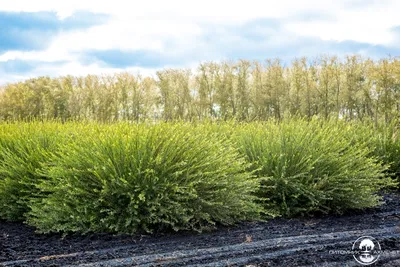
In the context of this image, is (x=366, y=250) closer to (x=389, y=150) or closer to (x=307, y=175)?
(x=307, y=175)

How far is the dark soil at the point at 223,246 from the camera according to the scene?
11.3 feet

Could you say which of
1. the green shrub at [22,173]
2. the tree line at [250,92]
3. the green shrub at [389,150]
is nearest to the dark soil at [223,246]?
the green shrub at [22,173]

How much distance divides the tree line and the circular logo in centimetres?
1562

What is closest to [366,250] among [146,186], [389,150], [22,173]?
[146,186]

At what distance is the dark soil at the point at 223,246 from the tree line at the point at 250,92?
47.6 feet

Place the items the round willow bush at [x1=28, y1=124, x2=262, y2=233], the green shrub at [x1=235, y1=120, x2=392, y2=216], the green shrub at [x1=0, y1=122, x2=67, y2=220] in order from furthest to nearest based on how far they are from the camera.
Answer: the green shrub at [x1=0, y1=122, x2=67, y2=220], the green shrub at [x1=235, y1=120, x2=392, y2=216], the round willow bush at [x1=28, y1=124, x2=262, y2=233]

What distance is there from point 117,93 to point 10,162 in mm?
16961

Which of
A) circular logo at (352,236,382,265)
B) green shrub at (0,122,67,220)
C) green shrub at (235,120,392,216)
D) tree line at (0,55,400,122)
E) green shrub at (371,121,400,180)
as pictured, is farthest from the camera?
tree line at (0,55,400,122)

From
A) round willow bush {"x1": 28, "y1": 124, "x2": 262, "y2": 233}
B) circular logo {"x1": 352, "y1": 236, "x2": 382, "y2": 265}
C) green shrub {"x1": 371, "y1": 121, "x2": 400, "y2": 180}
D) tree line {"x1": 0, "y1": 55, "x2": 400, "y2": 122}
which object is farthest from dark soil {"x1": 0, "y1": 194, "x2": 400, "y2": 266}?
tree line {"x1": 0, "y1": 55, "x2": 400, "y2": 122}

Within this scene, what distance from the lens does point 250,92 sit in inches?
863

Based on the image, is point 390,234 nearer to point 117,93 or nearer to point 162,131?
point 162,131

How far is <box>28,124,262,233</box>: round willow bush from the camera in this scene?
4.45m

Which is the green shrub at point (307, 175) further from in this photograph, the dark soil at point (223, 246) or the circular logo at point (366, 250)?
the circular logo at point (366, 250)

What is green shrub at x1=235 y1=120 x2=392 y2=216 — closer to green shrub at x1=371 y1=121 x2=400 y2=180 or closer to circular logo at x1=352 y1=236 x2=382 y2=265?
circular logo at x1=352 y1=236 x2=382 y2=265
